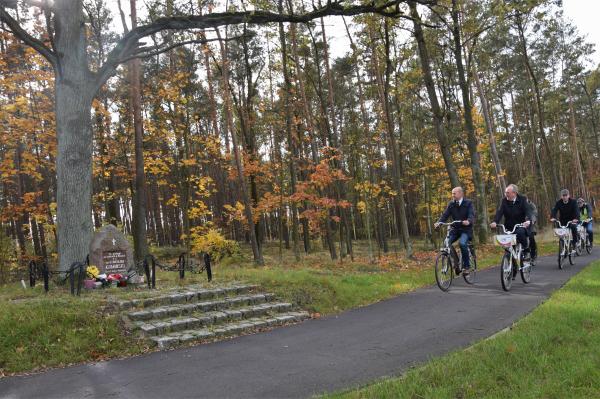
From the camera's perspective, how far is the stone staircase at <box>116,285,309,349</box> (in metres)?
6.97

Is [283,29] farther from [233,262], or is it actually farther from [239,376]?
[239,376]

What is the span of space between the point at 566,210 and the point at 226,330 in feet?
37.4

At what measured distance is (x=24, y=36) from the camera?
10195 mm

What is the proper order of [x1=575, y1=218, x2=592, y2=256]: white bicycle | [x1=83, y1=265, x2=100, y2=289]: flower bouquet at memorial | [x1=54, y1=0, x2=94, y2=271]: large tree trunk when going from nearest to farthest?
[x1=83, y1=265, x2=100, y2=289]: flower bouquet at memorial, [x1=54, y1=0, x2=94, y2=271]: large tree trunk, [x1=575, y1=218, x2=592, y2=256]: white bicycle

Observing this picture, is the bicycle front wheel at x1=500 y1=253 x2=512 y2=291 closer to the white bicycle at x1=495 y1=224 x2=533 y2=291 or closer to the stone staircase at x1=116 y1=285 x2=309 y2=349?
the white bicycle at x1=495 y1=224 x2=533 y2=291

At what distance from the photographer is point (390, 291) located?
10.7 m

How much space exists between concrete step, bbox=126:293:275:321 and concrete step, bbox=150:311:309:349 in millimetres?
657

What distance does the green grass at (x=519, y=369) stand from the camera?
3.81 m

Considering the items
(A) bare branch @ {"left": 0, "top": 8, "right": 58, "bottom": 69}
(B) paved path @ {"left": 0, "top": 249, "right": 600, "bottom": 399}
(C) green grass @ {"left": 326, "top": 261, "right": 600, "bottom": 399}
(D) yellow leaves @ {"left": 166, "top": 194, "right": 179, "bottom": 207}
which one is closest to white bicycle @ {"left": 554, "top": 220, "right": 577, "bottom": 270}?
(B) paved path @ {"left": 0, "top": 249, "right": 600, "bottom": 399}

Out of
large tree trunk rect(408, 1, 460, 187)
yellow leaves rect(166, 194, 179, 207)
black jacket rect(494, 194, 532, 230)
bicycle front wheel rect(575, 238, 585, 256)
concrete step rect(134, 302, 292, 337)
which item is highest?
large tree trunk rect(408, 1, 460, 187)

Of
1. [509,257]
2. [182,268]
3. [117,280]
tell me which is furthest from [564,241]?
[117,280]

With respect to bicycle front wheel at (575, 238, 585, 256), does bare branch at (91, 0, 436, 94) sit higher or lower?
higher

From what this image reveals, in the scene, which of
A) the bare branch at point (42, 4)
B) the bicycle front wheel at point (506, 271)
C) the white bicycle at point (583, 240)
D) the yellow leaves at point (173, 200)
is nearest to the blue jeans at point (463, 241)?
the bicycle front wheel at point (506, 271)

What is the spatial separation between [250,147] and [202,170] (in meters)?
13.8
